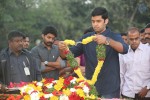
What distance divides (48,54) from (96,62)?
2.30 metres

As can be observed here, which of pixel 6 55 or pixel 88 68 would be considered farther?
pixel 6 55

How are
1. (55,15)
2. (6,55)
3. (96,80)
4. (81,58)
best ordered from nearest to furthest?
(96,80), (6,55), (81,58), (55,15)

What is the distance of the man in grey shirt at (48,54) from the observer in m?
7.94

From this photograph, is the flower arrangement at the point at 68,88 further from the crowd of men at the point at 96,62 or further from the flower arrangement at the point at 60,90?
the crowd of men at the point at 96,62

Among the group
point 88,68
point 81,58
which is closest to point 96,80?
point 88,68

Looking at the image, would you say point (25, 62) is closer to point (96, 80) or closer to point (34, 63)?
point (34, 63)

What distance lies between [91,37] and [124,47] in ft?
1.68

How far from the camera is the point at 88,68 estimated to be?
5996 millimetres

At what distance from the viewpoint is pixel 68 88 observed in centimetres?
539

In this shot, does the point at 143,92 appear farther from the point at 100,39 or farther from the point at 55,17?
the point at 55,17

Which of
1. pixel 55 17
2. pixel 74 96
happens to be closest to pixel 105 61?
pixel 74 96

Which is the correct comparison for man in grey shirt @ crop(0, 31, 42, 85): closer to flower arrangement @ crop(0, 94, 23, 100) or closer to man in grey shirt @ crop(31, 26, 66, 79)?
man in grey shirt @ crop(31, 26, 66, 79)

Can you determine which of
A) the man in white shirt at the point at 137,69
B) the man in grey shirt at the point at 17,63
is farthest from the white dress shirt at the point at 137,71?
the man in grey shirt at the point at 17,63

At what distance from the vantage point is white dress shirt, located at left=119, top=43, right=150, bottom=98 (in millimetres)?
6957
